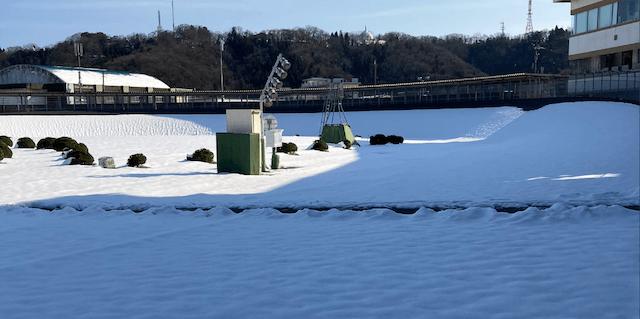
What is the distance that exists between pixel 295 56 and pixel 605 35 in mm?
68770

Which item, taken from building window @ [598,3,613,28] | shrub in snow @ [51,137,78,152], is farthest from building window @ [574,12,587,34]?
shrub in snow @ [51,137,78,152]

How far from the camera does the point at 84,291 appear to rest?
20.5 feet

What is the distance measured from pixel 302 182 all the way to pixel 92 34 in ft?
405

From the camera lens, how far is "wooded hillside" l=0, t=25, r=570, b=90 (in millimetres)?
102625

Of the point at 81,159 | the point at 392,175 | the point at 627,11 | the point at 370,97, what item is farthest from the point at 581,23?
the point at 81,159

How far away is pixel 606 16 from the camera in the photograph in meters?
38.9

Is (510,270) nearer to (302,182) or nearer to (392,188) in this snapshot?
(392,188)

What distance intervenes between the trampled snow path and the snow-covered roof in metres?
58.4

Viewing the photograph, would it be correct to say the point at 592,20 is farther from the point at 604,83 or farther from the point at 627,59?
the point at 604,83

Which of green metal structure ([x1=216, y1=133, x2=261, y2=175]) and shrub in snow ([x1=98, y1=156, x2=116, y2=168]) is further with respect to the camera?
shrub in snow ([x1=98, y1=156, x2=116, y2=168])

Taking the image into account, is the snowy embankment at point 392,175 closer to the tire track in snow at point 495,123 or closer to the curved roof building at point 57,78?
the tire track in snow at point 495,123

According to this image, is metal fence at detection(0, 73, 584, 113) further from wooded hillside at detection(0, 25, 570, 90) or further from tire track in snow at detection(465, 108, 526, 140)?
wooded hillside at detection(0, 25, 570, 90)

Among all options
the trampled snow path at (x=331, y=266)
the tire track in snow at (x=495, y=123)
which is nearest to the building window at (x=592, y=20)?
the tire track in snow at (x=495, y=123)

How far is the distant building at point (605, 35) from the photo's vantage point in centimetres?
3641
